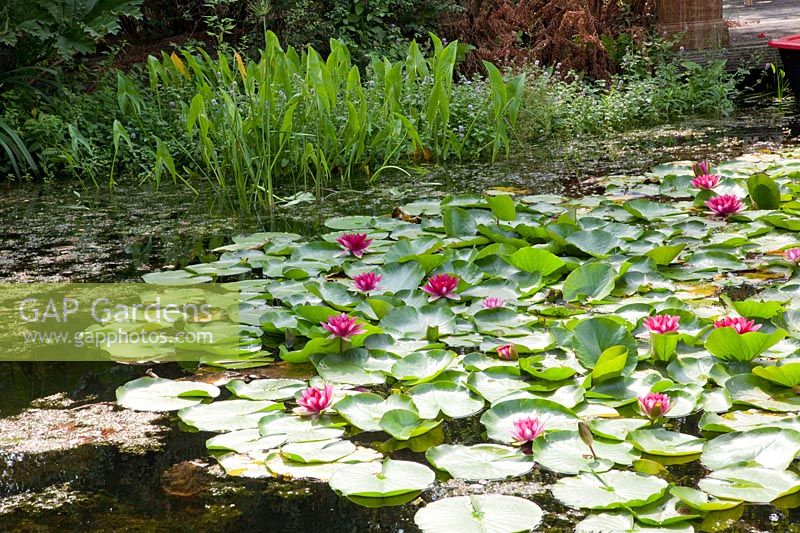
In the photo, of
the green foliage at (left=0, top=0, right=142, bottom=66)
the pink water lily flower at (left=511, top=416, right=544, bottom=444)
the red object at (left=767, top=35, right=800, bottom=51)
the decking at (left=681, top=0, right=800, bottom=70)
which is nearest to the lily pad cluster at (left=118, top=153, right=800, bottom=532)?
the pink water lily flower at (left=511, top=416, right=544, bottom=444)

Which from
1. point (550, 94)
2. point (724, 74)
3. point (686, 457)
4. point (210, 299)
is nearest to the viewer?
point (686, 457)

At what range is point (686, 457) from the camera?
164cm

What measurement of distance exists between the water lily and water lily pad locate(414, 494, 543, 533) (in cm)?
62

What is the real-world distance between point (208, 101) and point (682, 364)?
3.43 m

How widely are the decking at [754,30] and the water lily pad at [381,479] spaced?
6364 millimetres

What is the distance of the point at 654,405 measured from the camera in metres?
1.72

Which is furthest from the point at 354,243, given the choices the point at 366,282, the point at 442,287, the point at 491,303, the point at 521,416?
the point at 521,416

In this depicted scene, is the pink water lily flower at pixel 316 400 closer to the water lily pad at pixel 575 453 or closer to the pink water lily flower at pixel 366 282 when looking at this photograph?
the water lily pad at pixel 575 453

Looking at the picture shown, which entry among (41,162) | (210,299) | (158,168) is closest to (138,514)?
(210,299)

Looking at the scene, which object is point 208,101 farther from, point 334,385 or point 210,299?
point 334,385

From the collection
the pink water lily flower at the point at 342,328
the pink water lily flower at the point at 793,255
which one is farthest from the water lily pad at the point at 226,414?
the pink water lily flower at the point at 793,255

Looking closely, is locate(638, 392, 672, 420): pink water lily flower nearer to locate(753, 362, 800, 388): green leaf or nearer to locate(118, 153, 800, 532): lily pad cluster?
locate(118, 153, 800, 532): lily pad cluster

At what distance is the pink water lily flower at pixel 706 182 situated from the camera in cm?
355

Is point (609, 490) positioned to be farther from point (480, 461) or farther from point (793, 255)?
point (793, 255)
